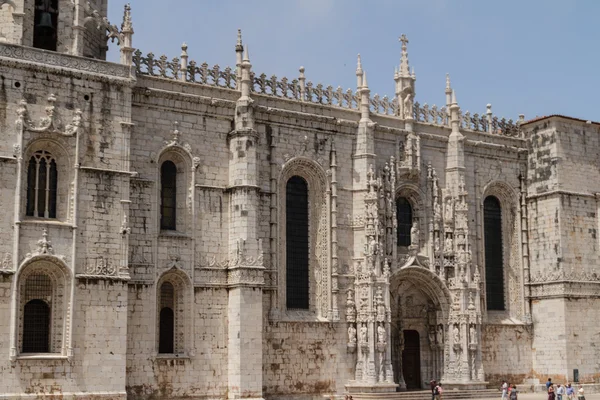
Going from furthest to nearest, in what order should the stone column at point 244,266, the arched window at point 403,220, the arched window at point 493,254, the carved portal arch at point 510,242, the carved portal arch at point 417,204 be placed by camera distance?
the carved portal arch at point 510,242 → the arched window at point 493,254 → the carved portal arch at point 417,204 → the arched window at point 403,220 → the stone column at point 244,266

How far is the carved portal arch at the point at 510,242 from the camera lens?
41.7m

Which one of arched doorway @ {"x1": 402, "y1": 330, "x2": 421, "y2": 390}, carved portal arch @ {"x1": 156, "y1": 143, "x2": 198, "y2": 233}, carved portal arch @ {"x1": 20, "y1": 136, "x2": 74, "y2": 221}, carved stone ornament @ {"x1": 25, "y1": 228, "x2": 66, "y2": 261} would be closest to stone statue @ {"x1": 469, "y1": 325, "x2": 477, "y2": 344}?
arched doorway @ {"x1": 402, "y1": 330, "x2": 421, "y2": 390}

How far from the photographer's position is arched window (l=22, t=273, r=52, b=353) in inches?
1149

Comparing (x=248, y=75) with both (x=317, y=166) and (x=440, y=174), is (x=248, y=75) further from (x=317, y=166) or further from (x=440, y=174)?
(x=440, y=174)

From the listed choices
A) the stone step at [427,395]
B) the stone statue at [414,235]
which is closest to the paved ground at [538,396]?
the stone step at [427,395]

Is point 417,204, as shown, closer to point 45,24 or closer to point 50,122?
point 50,122

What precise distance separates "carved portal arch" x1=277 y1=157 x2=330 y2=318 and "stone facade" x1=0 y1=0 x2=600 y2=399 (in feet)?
0.28

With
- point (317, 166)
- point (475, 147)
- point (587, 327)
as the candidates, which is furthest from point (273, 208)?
point (587, 327)

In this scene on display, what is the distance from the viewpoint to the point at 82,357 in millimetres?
29438

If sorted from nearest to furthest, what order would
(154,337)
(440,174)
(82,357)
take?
(82,357), (154,337), (440,174)

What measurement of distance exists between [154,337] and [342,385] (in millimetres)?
8279

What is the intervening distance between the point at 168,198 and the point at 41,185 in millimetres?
5032

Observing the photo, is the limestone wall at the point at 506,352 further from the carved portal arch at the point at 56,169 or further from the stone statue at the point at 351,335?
the carved portal arch at the point at 56,169

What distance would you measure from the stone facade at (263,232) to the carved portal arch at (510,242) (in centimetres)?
10
